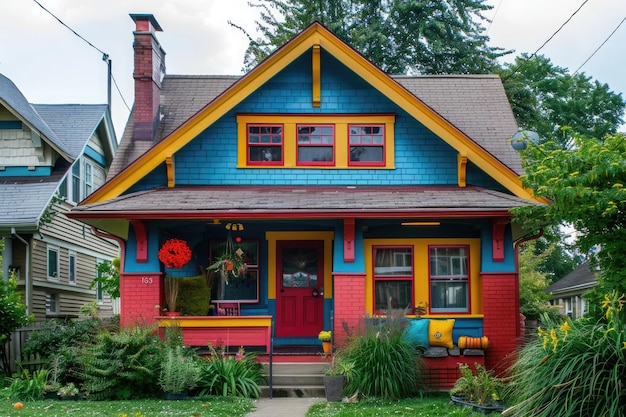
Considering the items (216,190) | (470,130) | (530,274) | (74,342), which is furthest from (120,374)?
(530,274)

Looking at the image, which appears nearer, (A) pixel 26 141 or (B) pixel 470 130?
(B) pixel 470 130

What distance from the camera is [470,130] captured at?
755 inches

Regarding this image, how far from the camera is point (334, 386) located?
44.8 feet

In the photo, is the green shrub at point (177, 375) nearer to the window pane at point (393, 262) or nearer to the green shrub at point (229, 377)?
the green shrub at point (229, 377)

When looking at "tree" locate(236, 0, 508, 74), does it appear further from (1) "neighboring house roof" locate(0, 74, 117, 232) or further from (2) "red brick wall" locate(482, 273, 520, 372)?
(2) "red brick wall" locate(482, 273, 520, 372)

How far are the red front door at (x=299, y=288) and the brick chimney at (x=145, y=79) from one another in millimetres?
4100

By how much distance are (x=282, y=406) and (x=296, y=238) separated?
213 inches

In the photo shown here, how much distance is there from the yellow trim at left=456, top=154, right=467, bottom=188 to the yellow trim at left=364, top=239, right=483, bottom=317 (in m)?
1.15

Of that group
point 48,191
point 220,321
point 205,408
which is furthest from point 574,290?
point 205,408

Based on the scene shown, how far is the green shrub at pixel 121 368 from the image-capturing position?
1341 centimetres

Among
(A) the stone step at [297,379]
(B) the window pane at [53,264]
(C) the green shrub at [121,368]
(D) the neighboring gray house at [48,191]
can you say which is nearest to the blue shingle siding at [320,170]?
(A) the stone step at [297,379]

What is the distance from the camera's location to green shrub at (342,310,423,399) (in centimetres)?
1338

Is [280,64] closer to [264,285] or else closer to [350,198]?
[350,198]

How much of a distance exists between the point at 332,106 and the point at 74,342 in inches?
267
